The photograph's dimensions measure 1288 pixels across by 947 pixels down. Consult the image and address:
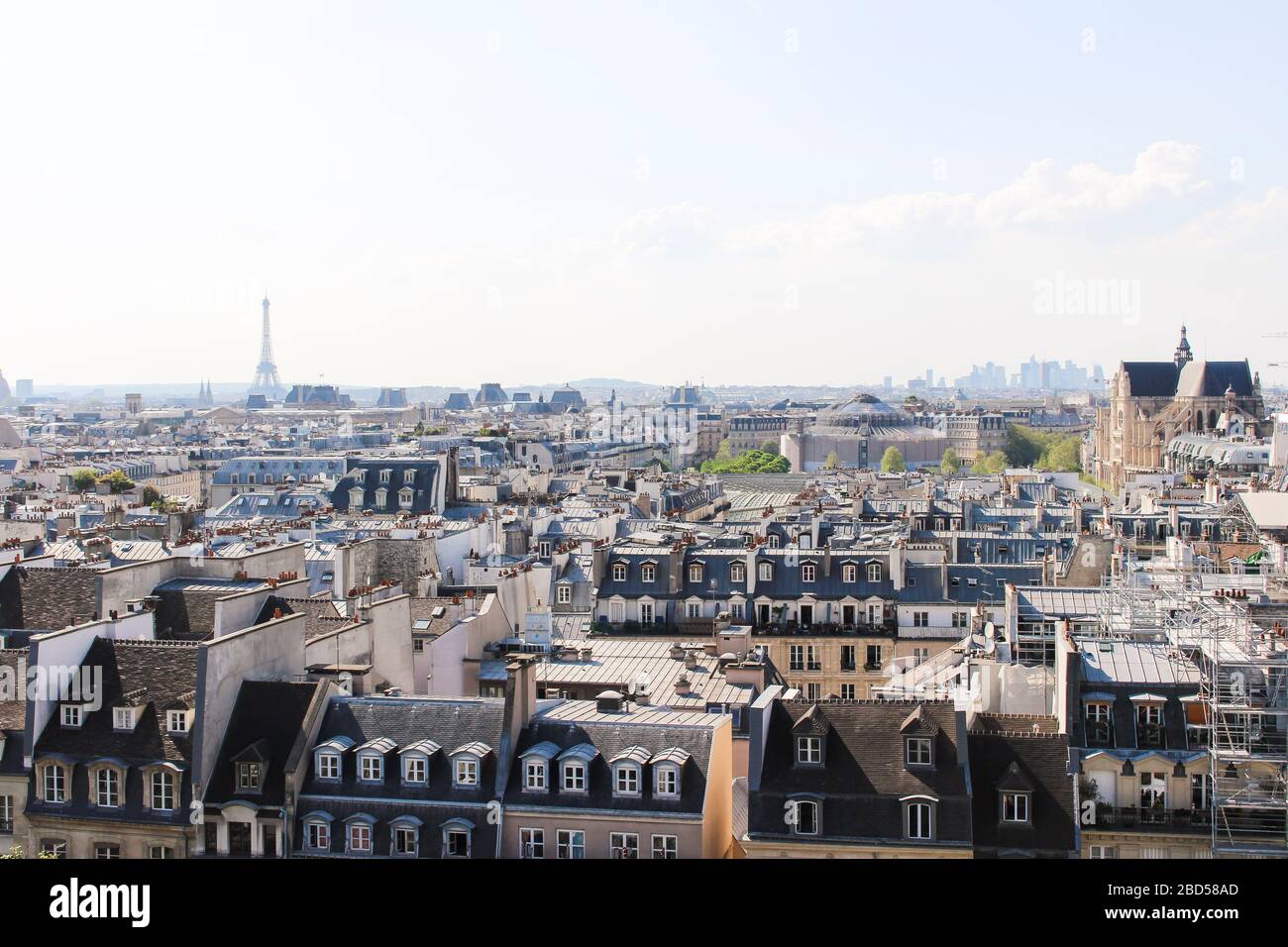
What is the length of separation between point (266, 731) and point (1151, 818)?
13259 mm

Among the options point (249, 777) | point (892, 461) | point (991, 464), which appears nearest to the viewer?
point (249, 777)

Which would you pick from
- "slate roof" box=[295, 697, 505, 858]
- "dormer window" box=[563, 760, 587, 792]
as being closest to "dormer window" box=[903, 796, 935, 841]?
"dormer window" box=[563, 760, 587, 792]

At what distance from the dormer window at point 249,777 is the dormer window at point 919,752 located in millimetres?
9279

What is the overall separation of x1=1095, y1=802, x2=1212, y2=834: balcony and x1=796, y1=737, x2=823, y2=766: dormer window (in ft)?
14.3

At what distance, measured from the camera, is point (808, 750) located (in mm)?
21156

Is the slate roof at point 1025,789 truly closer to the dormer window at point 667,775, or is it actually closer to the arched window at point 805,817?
the arched window at point 805,817

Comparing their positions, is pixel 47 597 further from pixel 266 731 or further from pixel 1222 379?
pixel 1222 379

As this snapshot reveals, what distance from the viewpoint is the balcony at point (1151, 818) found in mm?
21656

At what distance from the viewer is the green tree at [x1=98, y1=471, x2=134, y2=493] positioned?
9256cm

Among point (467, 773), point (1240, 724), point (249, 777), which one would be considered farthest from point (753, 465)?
point (249, 777)

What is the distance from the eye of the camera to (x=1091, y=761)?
2186cm

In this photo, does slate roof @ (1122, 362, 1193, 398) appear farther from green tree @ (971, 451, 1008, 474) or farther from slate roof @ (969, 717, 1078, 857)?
slate roof @ (969, 717, 1078, 857)
